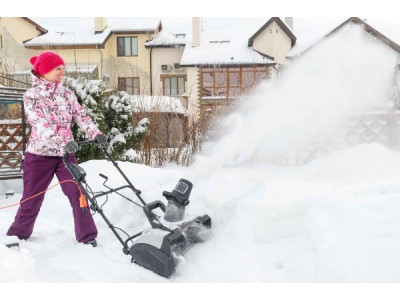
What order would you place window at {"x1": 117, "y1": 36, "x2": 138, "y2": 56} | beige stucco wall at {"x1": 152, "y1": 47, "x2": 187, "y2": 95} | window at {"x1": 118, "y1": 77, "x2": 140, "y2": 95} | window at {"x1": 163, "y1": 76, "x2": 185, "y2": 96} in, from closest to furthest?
1. window at {"x1": 118, "y1": 77, "x2": 140, "y2": 95}
2. window at {"x1": 117, "y1": 36, "x2": 138, "y2": 56}
3. beige stucco wall at {"x1": 152, "y1": 47, "x2": 187, "y2": 95}
4. window at {"x1": 163, "y1": 76, "x2": 185, "y2": 96}

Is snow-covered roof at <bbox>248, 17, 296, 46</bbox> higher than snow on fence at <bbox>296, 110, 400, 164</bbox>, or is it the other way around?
snow-covered roof at <bbox>248, 17, 296, 46</bbox>

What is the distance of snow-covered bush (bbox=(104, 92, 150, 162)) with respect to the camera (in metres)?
7.55

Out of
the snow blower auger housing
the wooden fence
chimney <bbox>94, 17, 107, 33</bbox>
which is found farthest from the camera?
chimney <bbox>94, 17, 107, 33</bbox>

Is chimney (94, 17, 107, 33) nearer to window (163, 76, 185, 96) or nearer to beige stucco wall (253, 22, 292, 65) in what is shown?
window (163, 76, 185, 96)

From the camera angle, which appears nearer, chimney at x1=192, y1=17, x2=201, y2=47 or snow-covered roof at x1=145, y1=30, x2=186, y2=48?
chimney at x1=192, y1=17, x2=201, y2=47

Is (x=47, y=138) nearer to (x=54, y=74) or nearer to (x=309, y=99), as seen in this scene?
(x=54, y=74)

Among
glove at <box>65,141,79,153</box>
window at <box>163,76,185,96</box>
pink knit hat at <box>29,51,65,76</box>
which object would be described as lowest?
window at <box>163,76,185,96</box>

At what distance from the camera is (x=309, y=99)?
24.1 feet

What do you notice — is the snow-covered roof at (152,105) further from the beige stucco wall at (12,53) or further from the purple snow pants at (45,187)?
the purple snow pants at (45,187)

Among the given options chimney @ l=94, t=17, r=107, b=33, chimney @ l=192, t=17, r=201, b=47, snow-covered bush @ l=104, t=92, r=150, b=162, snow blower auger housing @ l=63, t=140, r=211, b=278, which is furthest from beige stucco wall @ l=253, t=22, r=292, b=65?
snow blower auger housing @ l=63, t=140, r=211, b=278

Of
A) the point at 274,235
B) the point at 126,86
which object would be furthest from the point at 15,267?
the point at 126,86

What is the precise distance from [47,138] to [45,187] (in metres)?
0.56

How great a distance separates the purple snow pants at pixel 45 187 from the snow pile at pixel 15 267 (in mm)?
818

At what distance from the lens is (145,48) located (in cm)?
2153
